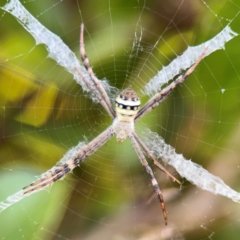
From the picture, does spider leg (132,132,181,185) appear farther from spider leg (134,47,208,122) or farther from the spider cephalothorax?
spider leg (134,47,208,122)

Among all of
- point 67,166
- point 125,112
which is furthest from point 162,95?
point 67,166

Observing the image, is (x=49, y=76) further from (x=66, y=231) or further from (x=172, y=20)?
(x=66, y=231)

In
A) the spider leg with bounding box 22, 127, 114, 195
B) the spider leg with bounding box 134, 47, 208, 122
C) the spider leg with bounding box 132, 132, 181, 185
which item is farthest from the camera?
the spider leg with bounding box 132, 132, 181, 185

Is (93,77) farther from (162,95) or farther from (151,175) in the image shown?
(151,175)

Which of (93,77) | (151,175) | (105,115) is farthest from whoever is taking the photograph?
(105,115)

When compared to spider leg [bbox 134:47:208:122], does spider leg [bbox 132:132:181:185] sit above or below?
below

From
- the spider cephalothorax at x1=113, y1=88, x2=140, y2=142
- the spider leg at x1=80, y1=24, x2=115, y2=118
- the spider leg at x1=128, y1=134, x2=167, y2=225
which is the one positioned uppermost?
the spider leg at x1=80, y1=24, x2=115, y2=118

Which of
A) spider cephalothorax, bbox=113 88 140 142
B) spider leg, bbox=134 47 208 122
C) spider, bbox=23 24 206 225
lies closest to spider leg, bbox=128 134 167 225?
spider, bbox=23 24 206 225

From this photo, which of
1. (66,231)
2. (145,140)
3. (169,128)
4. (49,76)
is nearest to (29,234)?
(66,231)
